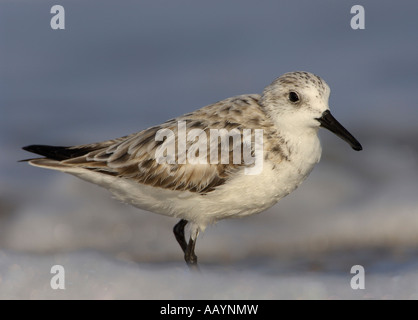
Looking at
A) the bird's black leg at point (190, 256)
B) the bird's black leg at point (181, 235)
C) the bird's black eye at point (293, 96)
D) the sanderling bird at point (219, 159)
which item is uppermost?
the bird's black eye at point (293, 96)

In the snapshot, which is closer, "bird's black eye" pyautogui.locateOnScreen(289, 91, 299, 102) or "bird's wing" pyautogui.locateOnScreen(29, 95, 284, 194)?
"bird's black eye" pyautogui.locateOnScreen(289, 91, 299, 102)

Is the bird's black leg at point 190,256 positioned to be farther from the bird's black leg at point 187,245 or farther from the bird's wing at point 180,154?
the bird's wing at point 180,154

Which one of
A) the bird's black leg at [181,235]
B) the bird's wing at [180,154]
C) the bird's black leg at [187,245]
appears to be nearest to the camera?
the bird's wing at [180,154]

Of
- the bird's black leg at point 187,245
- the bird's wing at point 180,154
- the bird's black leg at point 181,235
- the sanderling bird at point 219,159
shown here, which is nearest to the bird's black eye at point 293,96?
the sanderling bird at point 219,159

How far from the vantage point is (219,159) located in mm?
7844

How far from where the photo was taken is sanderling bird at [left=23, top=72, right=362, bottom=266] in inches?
300

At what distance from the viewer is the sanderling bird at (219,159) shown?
7.63 meters

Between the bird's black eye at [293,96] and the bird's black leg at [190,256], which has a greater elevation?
the bird's black eye at [293,96]

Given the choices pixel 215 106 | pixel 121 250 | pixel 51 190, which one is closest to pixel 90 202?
pixel 51 190

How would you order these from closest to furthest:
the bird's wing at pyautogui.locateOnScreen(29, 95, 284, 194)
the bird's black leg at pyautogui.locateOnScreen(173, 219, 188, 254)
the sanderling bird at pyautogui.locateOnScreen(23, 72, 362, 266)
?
the sanderling bird at pyautogui.locateOnScreen(23, 72, 362, 266) → the bird's wing at pyautogui.locateOnScreen(29, 95, 284, 194) → the bird's black leg at pyautogui.locateOnScreen(173, 219, 188, 254)

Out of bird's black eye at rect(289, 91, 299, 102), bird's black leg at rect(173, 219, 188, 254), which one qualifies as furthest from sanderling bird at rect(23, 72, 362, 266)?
bird's black leg at rect(173, 219, 188, 254)

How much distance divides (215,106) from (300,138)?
999 millimetres

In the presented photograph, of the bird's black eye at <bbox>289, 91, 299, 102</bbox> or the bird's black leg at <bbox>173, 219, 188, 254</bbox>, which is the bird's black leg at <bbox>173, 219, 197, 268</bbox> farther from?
the bird's black eye at <bbox>289, 91, 299, 102</bbox>

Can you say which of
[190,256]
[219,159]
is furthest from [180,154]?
[190,256]
